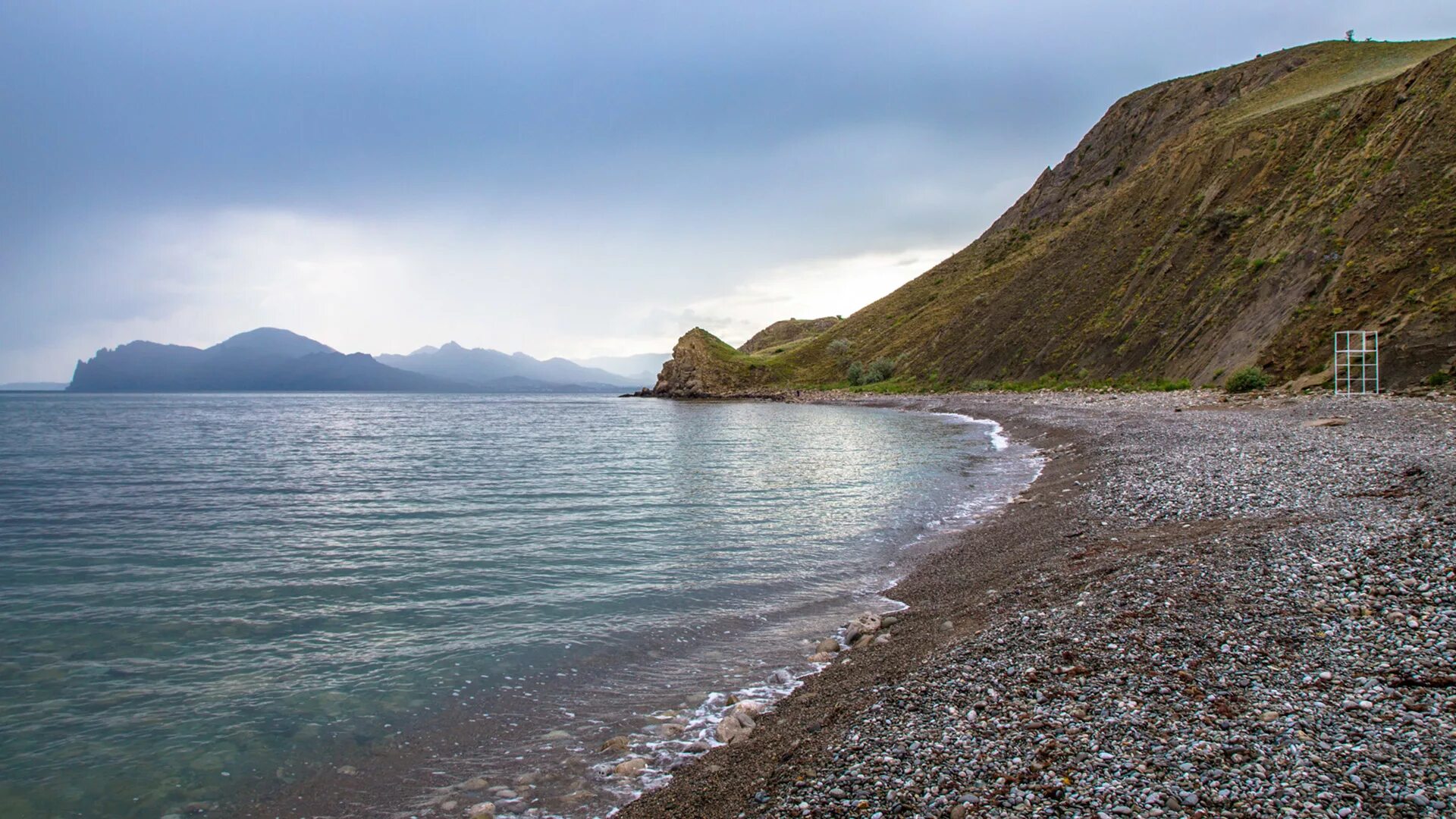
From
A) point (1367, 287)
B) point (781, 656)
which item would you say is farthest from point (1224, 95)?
point (781, 656)

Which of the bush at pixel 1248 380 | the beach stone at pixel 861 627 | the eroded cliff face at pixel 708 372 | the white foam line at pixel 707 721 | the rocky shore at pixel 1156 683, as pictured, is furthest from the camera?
the eroded cliff face at pixel 708 372

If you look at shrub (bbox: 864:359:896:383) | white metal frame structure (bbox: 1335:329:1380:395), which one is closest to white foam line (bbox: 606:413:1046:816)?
white metal frame structure (bbox: 1335:329:1380:395)

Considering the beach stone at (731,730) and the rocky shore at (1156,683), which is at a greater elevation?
the rocky shore at (1156,683)

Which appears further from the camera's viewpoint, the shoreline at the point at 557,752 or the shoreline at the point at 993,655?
the shoreline at the point at 557,752

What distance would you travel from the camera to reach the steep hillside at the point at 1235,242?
3688cm

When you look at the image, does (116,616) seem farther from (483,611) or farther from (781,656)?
(781,656)

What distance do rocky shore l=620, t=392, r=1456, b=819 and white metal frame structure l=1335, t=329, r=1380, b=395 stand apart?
892 inches

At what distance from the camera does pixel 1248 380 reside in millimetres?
38344

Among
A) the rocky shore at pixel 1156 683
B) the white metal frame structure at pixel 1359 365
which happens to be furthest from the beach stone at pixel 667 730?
the white metal frame structure at pixel 1359 365

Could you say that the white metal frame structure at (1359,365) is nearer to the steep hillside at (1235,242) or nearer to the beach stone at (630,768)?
the steep hillside at (1235,242)

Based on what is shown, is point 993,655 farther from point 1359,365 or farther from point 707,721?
point 1359,365

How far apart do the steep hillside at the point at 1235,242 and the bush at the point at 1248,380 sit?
1232mm

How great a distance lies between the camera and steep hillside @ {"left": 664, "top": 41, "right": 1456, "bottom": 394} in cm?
3688

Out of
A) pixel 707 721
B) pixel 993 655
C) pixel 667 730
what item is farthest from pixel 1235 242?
pixel 667 730
